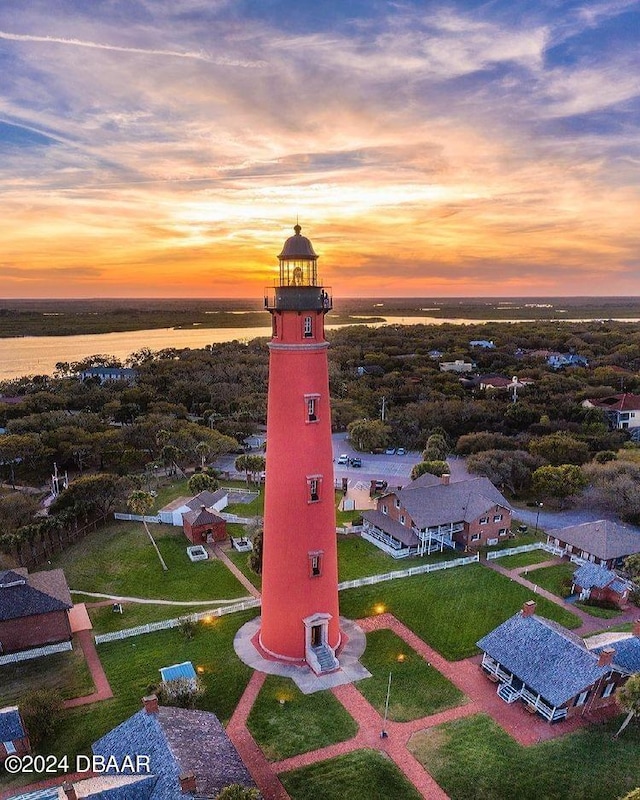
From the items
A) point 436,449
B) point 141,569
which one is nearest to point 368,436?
point 436,449

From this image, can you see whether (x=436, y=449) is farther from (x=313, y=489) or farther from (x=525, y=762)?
(x=525, y=762)

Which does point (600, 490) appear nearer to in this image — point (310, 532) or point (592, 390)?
point (310, 532)

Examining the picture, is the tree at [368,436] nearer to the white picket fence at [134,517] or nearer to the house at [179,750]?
the white picket fence at [134,517]

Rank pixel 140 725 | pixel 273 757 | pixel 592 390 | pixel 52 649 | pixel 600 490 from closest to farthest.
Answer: pixel 140 725, pixel 273 757, pixel 52 649, pixel 600 490, pixel 592 390

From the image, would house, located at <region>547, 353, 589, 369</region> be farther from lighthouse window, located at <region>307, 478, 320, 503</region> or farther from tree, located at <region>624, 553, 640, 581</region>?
lighthouse window, located at <region>307, 478, 320, 503</region>

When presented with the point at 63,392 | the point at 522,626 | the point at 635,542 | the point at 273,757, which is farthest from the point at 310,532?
the point at 63,392

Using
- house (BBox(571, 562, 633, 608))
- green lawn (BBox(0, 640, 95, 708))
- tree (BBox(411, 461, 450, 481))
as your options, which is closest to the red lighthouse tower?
green lawn (BBox(0, 640, 95, 708))
